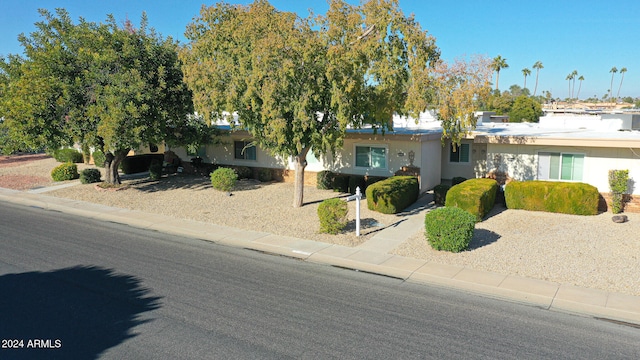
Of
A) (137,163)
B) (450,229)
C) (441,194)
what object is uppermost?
(137,163)

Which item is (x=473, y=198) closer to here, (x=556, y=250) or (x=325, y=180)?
(x=556, y=250)

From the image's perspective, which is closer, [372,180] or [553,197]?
[553,197]

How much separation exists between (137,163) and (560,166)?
2248 cm

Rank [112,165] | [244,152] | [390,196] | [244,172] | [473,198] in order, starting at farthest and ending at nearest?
1. [244,152]
2. [244,172]
3. [112,165]
4. [390,196]
5. [473,198]

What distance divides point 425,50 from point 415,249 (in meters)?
6.44

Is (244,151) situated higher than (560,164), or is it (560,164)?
(244,151)

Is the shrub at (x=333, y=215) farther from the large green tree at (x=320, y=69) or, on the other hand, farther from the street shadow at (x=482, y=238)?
the street shadow at (x=482, y=238)

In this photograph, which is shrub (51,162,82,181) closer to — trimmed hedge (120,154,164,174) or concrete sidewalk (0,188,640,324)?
trimmed hedge (120,154,164,174)

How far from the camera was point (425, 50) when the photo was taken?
14.9m

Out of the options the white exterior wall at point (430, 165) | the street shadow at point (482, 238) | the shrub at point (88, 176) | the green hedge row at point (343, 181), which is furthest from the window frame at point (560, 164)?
the shrub at point (88, 176)

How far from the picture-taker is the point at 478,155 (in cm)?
2222

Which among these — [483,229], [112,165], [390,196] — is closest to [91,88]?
[112,165]

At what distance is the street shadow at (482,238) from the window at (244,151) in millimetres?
13858

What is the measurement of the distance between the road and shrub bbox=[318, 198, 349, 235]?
2.47 m
